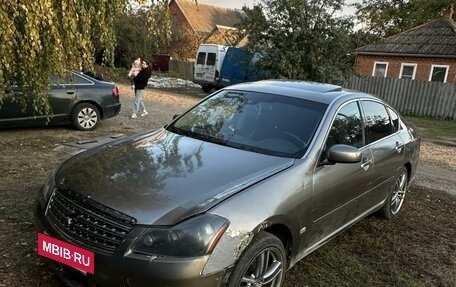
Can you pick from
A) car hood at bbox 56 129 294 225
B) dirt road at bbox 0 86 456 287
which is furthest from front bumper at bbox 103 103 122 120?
car hood at bbox 56 129 294 225

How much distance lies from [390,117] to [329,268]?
7.14 ft

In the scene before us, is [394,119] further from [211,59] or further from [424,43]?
[424,43]

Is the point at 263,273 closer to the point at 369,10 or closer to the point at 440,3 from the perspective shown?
the point at 440,3

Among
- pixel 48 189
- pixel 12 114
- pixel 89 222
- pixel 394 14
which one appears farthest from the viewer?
pixel 394 14

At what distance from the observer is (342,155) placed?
339 cm

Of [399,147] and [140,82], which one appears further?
[140,82]

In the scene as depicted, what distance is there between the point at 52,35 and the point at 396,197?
443 centimetres

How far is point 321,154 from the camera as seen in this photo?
11.6 feet

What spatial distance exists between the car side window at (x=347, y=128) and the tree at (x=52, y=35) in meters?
2.38

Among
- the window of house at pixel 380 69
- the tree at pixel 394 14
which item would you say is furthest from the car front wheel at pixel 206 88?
the tree at pixel 394 14

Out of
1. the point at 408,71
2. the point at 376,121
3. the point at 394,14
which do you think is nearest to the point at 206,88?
the point at 408,71

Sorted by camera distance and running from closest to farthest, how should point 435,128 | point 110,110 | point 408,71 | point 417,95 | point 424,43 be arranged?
point 110,110 < point 435,128 < point 417,95 < point 424,43 < point 408,71

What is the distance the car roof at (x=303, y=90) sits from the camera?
4.06 metres

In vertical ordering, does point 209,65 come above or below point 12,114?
above
